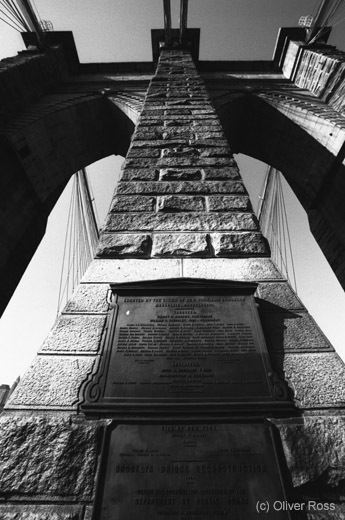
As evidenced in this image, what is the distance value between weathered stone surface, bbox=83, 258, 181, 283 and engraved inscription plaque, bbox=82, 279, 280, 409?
0.16 metres

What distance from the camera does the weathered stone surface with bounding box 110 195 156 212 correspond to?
101 inches

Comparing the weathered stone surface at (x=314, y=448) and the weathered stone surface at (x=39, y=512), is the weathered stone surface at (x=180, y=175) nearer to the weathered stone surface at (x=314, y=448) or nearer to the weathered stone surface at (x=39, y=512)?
the weathered stone surface at (x=314, y=448)

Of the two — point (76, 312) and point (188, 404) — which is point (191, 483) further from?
point (76, 312)

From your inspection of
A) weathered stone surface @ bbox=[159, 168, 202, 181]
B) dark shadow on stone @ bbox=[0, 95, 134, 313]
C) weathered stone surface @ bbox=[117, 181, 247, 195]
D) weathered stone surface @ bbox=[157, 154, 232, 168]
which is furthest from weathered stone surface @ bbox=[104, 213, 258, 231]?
dark shadow on stone @ bbox=[0, 95, 134, 313]

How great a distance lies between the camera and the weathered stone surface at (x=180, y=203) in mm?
2545

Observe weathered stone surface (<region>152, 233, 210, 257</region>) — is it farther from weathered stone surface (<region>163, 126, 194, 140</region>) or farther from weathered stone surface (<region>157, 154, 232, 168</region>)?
weathered stone surface (<region>163, 126, 194, 140</region>)

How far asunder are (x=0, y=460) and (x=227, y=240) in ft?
6.36

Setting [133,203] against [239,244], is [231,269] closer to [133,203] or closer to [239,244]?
[239,244]

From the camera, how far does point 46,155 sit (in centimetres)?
655

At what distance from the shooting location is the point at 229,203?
260 centimetres

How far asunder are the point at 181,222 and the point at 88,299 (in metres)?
1.06

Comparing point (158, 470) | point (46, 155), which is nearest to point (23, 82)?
point (46, 155)

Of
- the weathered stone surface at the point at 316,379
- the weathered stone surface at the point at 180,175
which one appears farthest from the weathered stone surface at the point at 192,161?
the weathered stone surface at the point at 316,379

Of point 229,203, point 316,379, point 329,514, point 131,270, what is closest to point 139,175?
point 229,203
